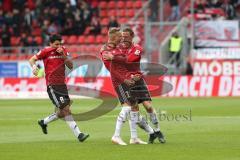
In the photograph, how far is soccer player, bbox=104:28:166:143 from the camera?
49.2ft

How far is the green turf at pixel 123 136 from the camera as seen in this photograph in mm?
13141

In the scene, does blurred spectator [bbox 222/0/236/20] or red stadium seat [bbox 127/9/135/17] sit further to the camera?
red stadium seat [bbox 127/9/135/17]

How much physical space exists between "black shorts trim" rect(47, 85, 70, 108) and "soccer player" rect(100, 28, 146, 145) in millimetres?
1198

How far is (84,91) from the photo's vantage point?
34.0m

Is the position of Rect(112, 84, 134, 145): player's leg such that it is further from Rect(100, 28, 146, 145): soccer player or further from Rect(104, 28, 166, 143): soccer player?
Rect(104, 28, 166, 143): soccer player

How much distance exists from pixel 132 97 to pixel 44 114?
9.20 metres

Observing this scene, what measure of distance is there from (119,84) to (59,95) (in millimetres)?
1408

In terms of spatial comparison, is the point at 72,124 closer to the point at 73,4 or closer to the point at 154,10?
the point at 154,10

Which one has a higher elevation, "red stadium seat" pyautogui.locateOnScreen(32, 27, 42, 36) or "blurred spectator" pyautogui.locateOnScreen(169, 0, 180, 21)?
"blurred spectator" pyautogui.locateOnScreen(169, 0, 180, 21)

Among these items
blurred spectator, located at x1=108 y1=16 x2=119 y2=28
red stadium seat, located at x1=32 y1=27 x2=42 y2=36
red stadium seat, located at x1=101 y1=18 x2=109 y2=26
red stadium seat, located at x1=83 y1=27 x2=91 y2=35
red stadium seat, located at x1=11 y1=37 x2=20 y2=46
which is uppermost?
blurred spectator, located at x1=108 y1=16 x2=119 y2=28

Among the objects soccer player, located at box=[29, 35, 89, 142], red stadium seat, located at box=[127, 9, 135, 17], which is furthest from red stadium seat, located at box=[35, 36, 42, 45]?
soccer player, located at box=[29, 35, 89, 142]

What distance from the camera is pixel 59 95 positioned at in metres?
16.0

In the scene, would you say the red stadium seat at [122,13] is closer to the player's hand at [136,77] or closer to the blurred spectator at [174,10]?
the blurred spectator at [174,10]

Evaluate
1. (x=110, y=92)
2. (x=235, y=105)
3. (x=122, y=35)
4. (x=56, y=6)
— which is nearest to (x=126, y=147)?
(x=122, y=35)
